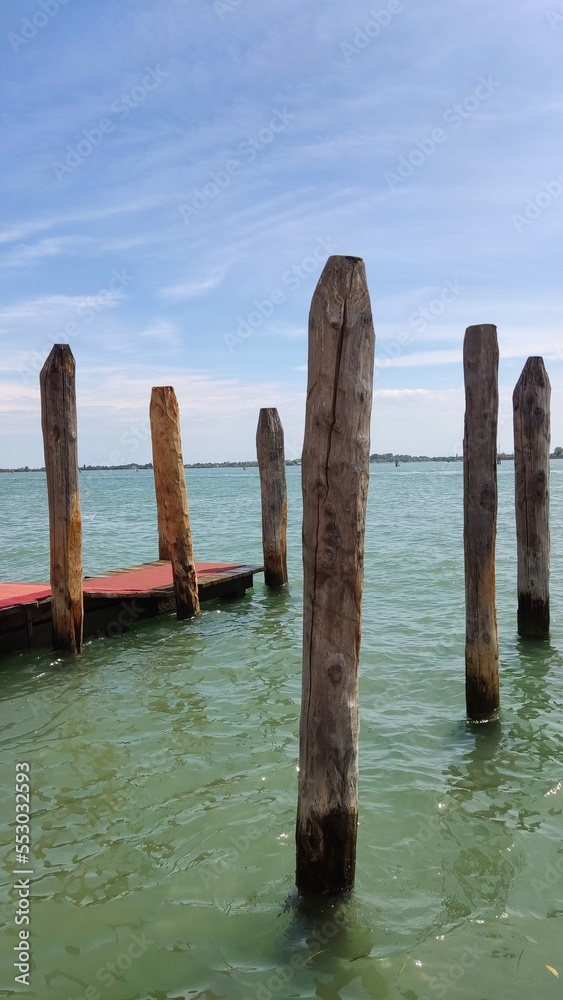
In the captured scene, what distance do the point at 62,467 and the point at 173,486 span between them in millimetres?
2020

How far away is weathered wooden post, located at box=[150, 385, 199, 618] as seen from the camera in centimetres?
920

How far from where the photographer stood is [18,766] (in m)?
5.16

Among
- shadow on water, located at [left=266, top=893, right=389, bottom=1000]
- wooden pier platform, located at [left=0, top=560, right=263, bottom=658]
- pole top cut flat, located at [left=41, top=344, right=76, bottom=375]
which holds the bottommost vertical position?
shadow on water, located at [left=266, top=893, right=389, bottom=1000]

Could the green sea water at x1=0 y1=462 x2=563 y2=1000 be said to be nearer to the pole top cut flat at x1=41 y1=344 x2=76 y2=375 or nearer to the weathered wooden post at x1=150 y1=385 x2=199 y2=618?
the weathered wooden post at x1=150 y1=385 x2=199 y2=618

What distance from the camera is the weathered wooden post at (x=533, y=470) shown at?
722 centimetres

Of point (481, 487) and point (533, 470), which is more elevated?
point (533, 470)

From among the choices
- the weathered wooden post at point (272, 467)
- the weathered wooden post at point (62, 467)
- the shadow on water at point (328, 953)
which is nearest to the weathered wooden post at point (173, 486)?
the weathered wooden post at point (62, 467)

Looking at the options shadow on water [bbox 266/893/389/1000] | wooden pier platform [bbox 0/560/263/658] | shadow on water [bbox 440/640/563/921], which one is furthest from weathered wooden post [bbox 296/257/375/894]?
wooden pier platform [bbox 0/560/263/658]

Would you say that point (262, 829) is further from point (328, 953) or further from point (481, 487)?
point (481, 487)

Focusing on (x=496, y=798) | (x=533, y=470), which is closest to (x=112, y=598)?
(x=533, y=470)

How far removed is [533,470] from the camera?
7324 mm

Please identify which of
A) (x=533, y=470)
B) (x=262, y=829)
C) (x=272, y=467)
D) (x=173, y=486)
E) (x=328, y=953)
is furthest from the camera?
(x=272, y=467)

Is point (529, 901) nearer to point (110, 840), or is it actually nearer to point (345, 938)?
point (345, 938)

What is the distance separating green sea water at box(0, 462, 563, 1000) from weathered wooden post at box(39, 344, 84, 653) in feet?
3.17
